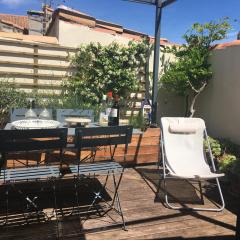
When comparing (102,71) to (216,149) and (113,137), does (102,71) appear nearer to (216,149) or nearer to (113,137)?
(216,149)

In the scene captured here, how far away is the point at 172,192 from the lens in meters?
4.04

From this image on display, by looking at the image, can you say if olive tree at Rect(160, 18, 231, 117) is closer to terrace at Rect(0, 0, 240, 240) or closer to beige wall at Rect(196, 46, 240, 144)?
terrace at Rect(0, 0, 240, 240)

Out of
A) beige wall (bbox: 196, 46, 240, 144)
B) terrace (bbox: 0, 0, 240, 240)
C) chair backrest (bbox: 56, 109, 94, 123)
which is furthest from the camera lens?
beige wall (bbox: 196, 46, 240, 144)

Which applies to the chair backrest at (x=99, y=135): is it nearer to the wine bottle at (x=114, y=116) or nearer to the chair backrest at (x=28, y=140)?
the chair backrest at (x=28, y=140)

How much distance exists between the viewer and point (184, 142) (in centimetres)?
418

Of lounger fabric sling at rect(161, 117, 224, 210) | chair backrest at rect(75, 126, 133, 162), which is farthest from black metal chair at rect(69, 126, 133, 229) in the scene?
lounger fabric sling at rect(161, 117, 224, 210)

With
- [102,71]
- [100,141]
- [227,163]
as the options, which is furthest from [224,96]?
[100,141]

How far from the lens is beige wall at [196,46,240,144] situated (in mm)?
5553

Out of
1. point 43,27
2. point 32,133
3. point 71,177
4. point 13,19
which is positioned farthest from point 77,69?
point 13,19

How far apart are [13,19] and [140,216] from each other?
1366cm

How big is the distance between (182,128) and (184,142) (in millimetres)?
187

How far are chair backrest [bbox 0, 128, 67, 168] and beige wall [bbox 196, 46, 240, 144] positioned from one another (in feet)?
12.0

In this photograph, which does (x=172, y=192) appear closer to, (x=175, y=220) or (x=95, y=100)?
(x=175, y=220)

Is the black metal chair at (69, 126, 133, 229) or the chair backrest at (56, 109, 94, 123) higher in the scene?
the chair backrest at (56, 109, 94, 123)
